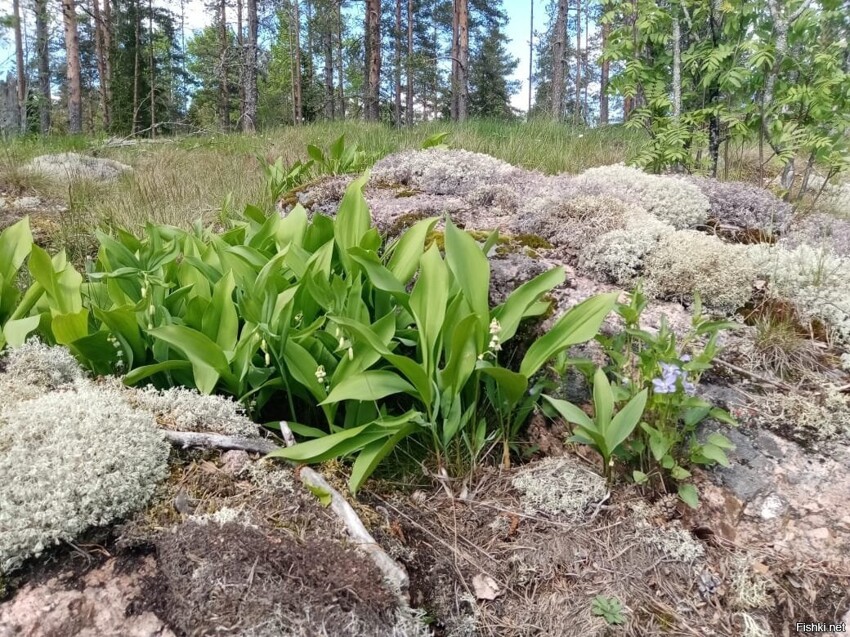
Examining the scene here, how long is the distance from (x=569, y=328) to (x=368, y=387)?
0.70m

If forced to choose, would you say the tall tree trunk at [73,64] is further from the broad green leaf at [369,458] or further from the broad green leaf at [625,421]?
the broad green leaf at [625,421]

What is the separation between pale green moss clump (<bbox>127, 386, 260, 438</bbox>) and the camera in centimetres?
165

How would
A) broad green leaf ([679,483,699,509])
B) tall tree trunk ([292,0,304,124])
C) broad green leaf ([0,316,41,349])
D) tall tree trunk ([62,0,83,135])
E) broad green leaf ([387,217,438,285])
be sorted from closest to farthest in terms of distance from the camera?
broad green leaf ([679,483,699,509]) < broad green leaf ([0,316,41,349]) < broad green leaf ([387,217,438,285]) < tall tree trunk ([62,0,83,135]) < tall tree trunk ([292,0,304,124])

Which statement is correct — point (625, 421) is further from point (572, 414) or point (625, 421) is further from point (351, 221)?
point (351, 221)

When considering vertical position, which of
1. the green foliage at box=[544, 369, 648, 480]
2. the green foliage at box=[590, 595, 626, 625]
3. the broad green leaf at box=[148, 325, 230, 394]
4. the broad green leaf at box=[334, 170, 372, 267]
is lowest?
the green foliage at box=[590, 595, 626, 625]

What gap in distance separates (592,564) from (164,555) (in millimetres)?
1096

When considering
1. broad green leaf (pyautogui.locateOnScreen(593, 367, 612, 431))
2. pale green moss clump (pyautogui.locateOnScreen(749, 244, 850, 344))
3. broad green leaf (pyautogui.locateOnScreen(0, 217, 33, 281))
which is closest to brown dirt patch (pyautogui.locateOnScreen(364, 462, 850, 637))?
broad green leaf (pyautogui.locateOnScreen(593, 367, 612, 431))

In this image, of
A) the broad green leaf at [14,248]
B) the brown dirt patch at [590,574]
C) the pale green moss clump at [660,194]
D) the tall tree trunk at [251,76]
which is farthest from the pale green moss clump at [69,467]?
the tall tree trunk at [251,76]

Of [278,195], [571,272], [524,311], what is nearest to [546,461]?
[524,311]

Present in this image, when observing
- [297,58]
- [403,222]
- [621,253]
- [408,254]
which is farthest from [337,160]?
[297,58]

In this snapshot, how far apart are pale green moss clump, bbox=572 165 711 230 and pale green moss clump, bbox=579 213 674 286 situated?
533 millimetres

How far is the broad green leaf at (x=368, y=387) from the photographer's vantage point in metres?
1.66

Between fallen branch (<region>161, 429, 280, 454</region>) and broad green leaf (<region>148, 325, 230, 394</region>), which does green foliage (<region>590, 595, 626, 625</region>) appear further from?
broad green leaf (<region>148, 325, 230, 394</region>)

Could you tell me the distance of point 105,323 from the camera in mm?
1883
